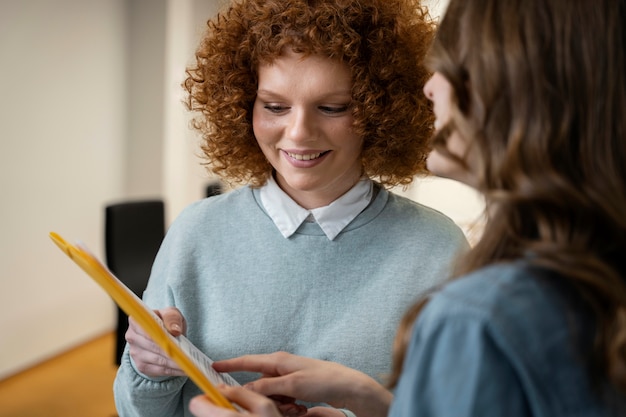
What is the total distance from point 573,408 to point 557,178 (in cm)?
25

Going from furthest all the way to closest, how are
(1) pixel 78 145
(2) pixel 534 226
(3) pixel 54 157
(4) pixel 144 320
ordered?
(1) pixel 78 145
(3) pixel 54 157
(4) pixel 144 320
(2) pixel 534 226

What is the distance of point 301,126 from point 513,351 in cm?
78

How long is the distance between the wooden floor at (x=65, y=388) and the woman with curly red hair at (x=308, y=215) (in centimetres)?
248

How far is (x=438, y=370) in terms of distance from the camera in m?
0.79

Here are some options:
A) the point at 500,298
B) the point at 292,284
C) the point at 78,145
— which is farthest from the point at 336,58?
the point at 78,145

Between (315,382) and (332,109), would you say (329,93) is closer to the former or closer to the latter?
(332,109)

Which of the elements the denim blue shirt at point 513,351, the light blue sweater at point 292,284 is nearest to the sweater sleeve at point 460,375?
the denim blue shirt at point 513,351

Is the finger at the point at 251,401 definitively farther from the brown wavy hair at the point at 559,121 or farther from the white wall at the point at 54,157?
the white wall at the point at 54,157

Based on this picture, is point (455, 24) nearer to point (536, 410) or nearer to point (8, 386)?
point (536, 410)

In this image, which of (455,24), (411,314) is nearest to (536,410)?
(411,314)

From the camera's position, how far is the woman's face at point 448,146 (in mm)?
914

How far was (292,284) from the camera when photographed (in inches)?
59.8

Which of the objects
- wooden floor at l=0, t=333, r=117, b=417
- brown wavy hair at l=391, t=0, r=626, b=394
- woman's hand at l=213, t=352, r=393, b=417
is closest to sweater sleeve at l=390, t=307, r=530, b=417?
brown wavy hair at l=391, t=0, r=626, b=394

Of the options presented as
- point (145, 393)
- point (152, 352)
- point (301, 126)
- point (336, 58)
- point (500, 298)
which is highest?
point (336, 58)
